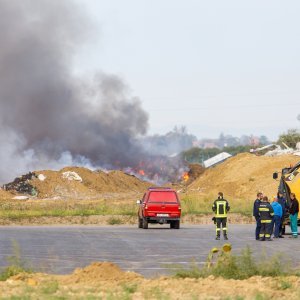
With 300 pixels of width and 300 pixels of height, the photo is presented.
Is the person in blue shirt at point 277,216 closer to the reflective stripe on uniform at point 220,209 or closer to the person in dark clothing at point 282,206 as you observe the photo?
the person in dark clothing at point 282,206

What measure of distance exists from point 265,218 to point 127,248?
6.32 metres

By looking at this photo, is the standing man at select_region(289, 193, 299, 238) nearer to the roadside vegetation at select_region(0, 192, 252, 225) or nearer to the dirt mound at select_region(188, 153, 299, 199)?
the roadside vegetation at select_region(0, 192, 252, 225)

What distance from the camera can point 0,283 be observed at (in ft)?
60.6

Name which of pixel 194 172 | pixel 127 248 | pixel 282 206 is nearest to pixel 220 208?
pixel 282 206

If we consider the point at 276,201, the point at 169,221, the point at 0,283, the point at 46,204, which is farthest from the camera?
the point at 46,204

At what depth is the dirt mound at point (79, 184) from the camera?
82438mm

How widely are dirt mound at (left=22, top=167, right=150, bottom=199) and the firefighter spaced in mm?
45713

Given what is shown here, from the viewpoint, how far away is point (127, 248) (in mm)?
30656

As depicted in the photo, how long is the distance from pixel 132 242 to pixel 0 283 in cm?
1576

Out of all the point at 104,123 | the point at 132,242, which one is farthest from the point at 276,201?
the point at 104,123

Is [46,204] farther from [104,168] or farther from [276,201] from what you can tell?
[276,201]

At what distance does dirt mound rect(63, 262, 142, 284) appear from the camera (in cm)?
1886

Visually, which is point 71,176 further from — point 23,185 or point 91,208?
point 91,208

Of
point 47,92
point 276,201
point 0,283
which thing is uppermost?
point 47,92
